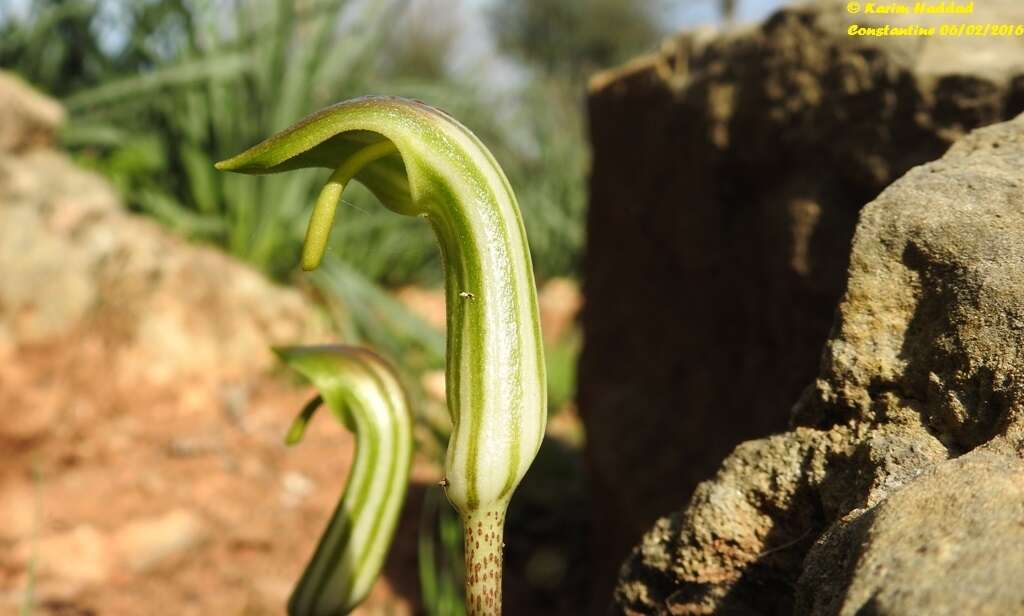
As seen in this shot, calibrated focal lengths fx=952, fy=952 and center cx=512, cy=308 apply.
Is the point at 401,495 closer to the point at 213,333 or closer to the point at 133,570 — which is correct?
the point at 133,570

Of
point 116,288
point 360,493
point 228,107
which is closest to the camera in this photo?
point 360,493

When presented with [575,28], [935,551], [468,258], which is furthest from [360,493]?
[575,28]

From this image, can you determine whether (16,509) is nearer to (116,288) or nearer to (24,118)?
(116,288)

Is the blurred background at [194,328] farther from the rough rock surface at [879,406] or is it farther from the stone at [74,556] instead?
the rough rock surface at [879,406]

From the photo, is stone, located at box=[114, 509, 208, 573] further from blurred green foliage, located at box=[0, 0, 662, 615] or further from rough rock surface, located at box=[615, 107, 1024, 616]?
rough rock surface, located at box=[615, 107, 1024, 616]

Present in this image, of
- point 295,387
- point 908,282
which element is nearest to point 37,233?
point 295,387

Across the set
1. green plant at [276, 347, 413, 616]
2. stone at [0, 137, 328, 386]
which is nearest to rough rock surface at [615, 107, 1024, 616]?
green plant at [276, 347, 413, 616]

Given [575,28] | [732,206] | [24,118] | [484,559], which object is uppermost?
[575,28]
